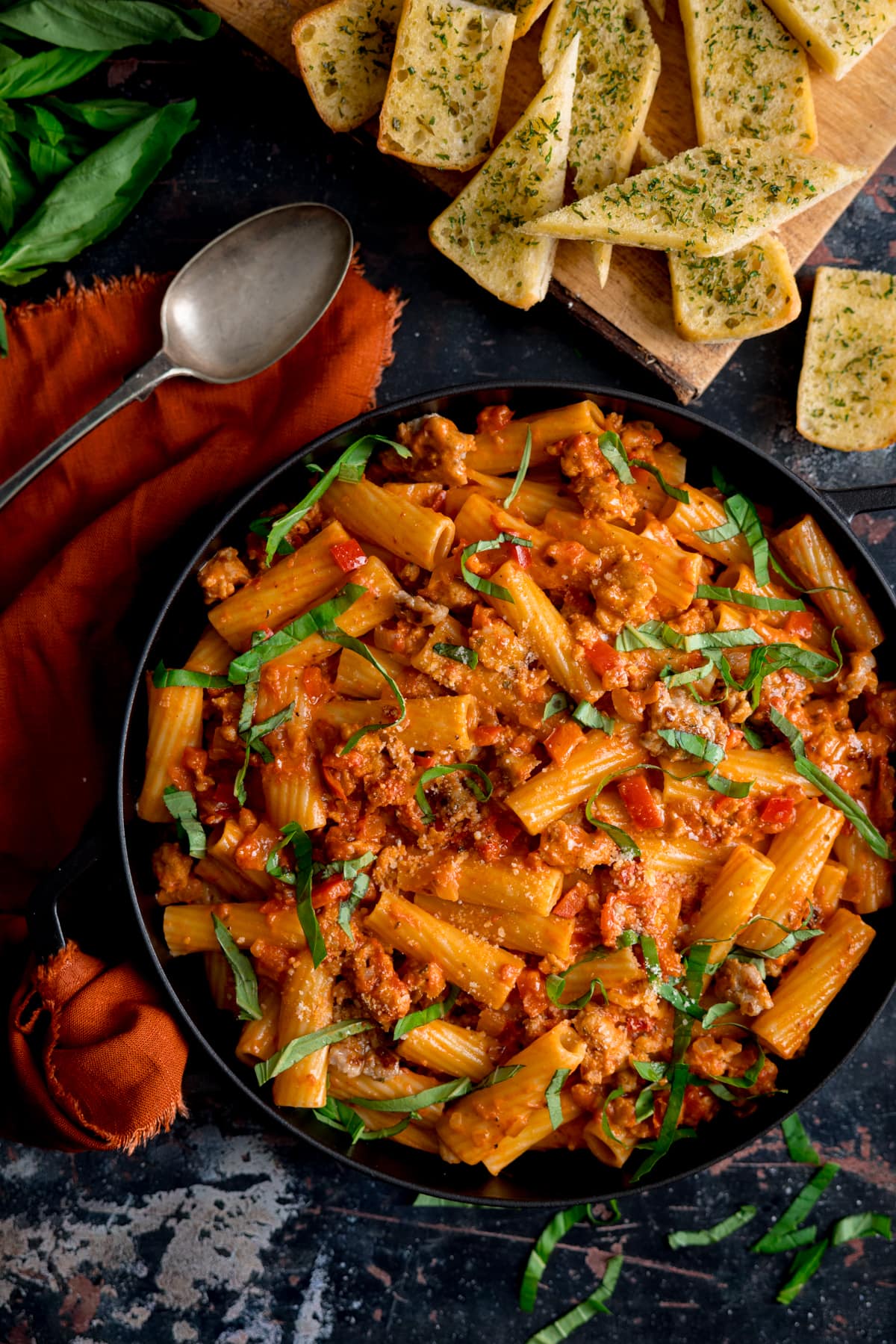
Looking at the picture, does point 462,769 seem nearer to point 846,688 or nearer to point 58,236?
point 846,688

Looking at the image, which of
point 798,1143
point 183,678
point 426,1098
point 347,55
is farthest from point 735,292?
point 798,1143

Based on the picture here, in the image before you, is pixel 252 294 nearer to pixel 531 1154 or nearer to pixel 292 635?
pixel 292 635

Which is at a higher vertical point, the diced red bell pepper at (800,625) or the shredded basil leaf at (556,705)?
the shredded basil leaf at (556,705)

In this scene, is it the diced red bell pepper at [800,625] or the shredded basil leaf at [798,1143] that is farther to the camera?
the shredded basil leaf at [798,1143]

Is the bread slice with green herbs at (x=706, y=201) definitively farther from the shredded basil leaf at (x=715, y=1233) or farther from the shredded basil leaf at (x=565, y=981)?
the shredded basil leaf at (x=715, y=1233)

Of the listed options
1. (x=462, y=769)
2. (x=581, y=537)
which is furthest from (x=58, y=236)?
(x=462, y=769)

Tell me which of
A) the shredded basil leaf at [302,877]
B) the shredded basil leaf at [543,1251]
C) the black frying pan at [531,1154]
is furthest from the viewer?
the shredded basil leaf at [543,1251]

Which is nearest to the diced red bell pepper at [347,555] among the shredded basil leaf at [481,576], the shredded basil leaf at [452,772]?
the shredded basil leaf at [481,576]
